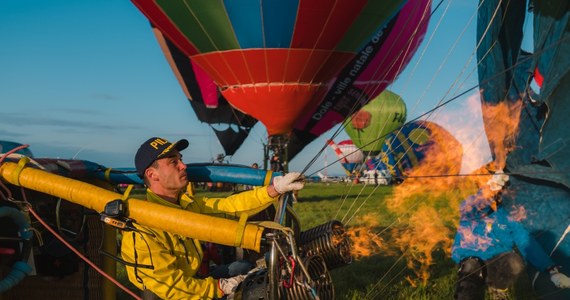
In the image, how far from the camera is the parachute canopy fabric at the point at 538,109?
402 centimetres

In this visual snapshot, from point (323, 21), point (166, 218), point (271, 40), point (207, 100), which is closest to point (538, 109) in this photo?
point (166, 218)

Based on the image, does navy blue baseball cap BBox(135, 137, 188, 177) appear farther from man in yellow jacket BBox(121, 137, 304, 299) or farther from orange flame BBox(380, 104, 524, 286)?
orange flame BBox(380, 104, 524, 286)

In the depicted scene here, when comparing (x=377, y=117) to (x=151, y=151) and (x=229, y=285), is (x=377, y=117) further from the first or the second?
(x=229, y=285)

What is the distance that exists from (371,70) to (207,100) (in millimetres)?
4634

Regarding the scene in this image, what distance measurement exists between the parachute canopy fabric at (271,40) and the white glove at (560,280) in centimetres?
603

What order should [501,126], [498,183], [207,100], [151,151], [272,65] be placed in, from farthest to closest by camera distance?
1. [207,100]
2. [272,65]
3. [501,126]
4. [498,183]
5. [151,151]

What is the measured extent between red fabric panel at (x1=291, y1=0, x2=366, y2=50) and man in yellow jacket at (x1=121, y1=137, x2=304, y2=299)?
6.32 meters

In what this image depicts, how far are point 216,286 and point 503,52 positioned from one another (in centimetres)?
306

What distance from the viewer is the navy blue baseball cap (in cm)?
286

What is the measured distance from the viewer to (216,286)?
261 cm

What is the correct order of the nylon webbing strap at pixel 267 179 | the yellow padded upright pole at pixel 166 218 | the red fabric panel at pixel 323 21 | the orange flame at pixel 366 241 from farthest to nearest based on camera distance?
the red fabric panel at pixel 323 21
the orange flame at pixel 366 241
the nylon webbing strap at pixel 267 179
the yellow padded upright pole at pixel 166 218

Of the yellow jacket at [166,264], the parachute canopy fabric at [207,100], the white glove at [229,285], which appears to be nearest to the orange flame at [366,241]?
the white glove at [229,285]

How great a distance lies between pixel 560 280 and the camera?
12.8ft

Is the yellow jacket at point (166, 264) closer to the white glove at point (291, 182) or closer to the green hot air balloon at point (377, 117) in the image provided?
the white glove at point (291, 182)
